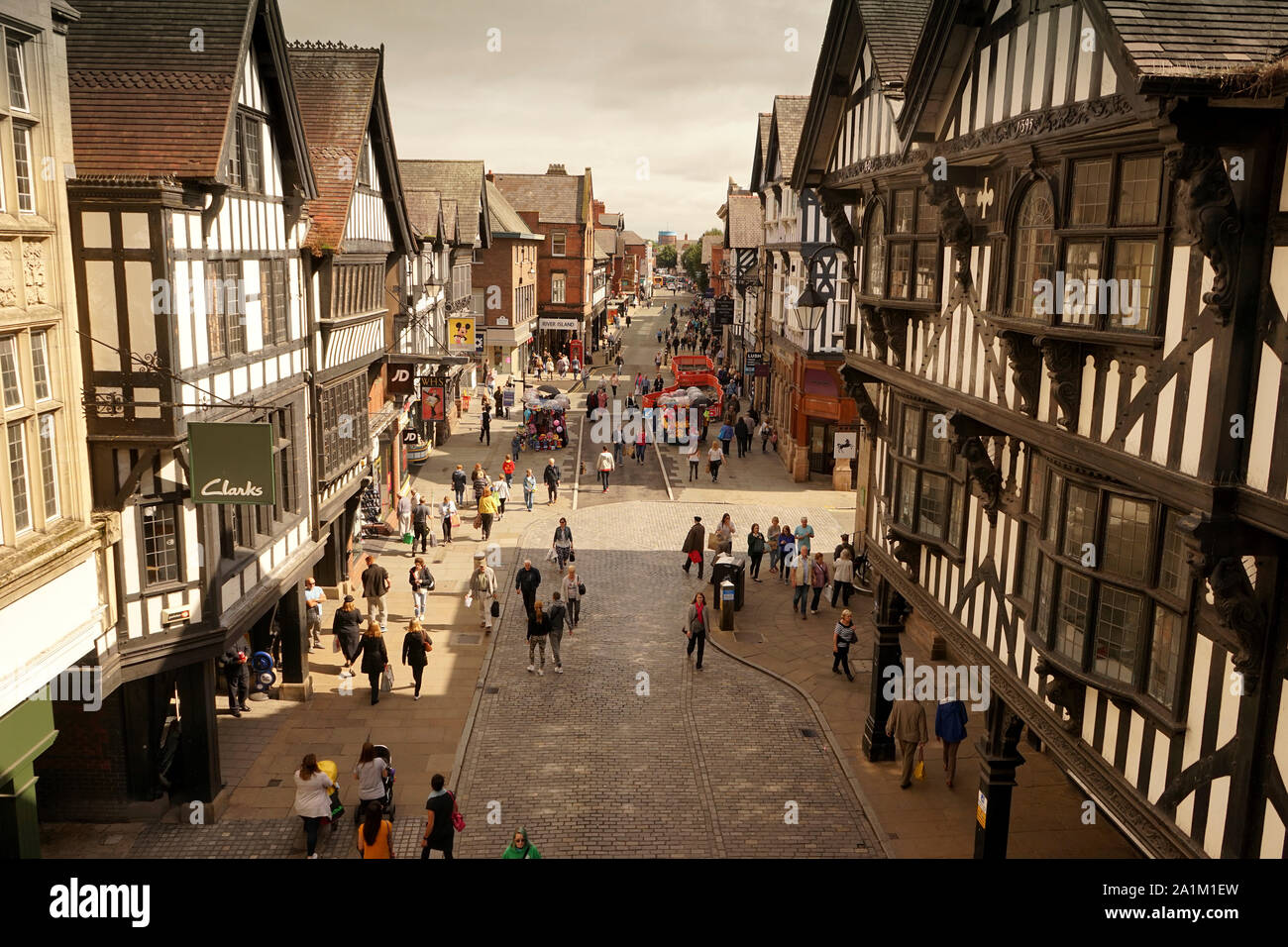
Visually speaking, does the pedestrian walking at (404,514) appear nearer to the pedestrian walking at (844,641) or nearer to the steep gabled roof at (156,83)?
the pedestrian walking at (844,641)

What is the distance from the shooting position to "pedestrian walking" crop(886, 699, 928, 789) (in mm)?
13664

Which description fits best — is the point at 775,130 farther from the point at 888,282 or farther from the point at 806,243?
the point at 888,282

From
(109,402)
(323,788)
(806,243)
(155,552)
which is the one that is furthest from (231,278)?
(806,243)

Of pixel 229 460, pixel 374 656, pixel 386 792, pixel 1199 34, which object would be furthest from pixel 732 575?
pixel 1199 34

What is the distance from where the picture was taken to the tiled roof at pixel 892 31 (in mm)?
Answer: 12984

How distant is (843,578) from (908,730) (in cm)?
775

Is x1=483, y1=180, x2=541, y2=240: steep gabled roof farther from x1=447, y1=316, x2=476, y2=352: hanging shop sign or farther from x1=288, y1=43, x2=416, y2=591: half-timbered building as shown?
x1=288, y1=43, x2=416, y2=591: half-timbered building

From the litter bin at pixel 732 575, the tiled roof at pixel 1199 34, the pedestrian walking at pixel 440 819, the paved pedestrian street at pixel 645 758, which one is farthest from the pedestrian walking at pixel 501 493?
the tiled roof at pixel 1199 34

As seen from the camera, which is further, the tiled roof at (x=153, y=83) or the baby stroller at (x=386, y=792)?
the baby stroller at (x=386, y=792)

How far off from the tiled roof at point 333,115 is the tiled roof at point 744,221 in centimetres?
3273

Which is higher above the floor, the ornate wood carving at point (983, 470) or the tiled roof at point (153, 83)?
the tiled roof at point (153, 83)
